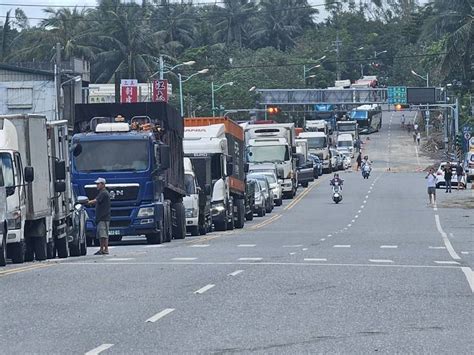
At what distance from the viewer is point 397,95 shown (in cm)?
12862

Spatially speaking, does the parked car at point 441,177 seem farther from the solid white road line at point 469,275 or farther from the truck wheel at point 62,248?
the solid white road line at point 469,275

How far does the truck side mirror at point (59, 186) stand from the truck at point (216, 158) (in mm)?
13061

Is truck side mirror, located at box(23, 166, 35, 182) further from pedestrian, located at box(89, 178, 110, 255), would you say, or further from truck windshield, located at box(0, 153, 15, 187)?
pedestrian, located at box(89, 178, 110, 255)

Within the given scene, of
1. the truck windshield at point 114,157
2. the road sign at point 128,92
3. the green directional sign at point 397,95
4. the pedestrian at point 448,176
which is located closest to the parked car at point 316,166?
the pedestrian at point 448,176

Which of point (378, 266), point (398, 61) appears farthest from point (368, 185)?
point (398, 61)

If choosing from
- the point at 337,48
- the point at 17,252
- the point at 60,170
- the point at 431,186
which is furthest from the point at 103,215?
the point at 337,48

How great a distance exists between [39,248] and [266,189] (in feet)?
110

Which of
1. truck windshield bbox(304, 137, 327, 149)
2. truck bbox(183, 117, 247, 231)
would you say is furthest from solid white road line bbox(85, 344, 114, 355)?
truck windshield bbox(304, 137, 327, 149)

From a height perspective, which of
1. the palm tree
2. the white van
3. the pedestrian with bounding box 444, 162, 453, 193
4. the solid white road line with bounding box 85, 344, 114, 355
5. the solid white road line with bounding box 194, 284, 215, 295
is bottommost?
the white van

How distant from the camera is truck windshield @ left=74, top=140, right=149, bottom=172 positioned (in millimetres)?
34250

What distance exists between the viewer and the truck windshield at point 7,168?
1032 inches

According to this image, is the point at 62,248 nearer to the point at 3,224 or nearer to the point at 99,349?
the point at 3,224

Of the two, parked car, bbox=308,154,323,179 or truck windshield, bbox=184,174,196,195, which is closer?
truck windshield, bbox=184,174,196,195

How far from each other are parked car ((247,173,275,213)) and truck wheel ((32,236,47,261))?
32.2m
